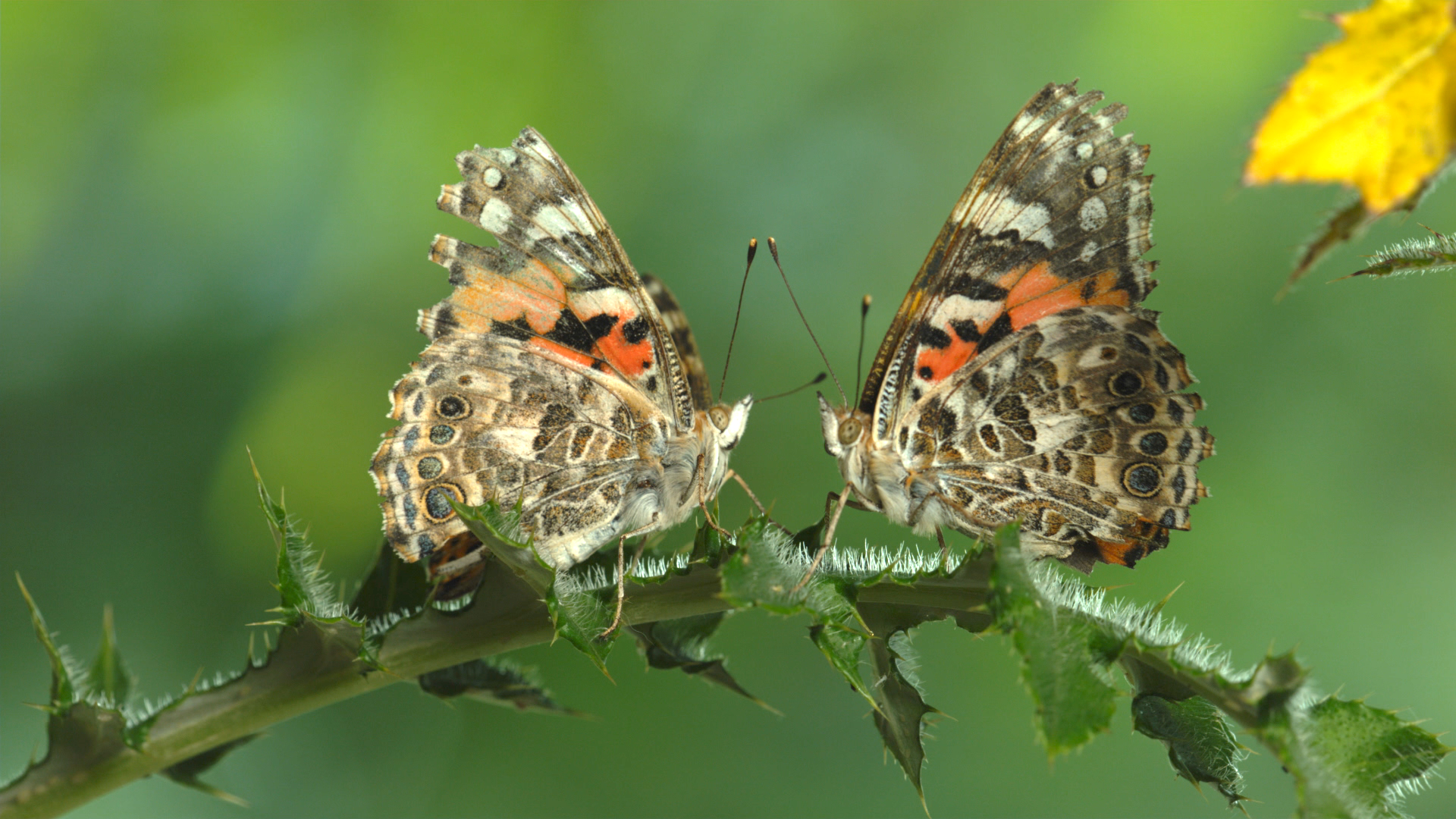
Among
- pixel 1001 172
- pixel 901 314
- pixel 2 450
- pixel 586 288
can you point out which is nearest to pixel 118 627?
pixel 2 450

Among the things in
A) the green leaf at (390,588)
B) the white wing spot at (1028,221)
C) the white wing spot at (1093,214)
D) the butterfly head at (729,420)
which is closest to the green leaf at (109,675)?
the green leaf at (390,588)

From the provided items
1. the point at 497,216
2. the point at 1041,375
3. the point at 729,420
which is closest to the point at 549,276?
the point at 497,216

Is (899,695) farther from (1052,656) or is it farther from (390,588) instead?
(390,588)

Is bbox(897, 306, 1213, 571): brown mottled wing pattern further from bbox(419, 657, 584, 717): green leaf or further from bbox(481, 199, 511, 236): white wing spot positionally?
bbox(481, 199, 511, 236): white wing spot

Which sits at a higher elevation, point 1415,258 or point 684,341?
point 684,341

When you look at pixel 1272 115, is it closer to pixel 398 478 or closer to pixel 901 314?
pixel 901 314

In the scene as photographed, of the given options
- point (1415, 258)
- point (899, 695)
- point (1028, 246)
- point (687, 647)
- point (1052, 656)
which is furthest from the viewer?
point (1028, 246)

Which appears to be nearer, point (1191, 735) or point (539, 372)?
point (1191, 735)
